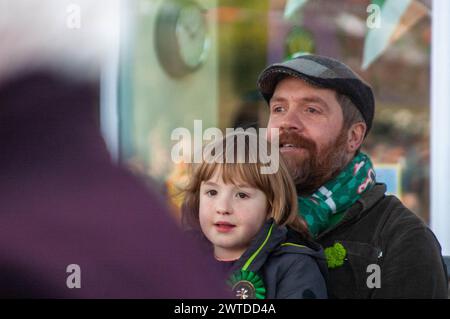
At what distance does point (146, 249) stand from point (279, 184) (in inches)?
46.5

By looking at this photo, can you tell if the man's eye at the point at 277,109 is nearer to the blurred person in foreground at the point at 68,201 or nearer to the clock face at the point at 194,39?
the clock face at the point at 194,39

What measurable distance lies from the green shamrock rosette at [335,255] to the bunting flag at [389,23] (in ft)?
1.76

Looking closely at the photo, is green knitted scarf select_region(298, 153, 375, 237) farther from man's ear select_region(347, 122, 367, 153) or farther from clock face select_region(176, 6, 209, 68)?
clock face select_region(176, 6, 209, 68)

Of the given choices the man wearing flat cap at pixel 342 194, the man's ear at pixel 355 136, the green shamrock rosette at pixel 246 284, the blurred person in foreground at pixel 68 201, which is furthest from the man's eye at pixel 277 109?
the blurred person in foreground at pixel 68 201

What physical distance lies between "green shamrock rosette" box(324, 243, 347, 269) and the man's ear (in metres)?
0.28

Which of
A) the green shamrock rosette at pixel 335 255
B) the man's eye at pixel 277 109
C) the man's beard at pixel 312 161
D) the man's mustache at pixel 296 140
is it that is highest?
the man's eye at pixel 277 109

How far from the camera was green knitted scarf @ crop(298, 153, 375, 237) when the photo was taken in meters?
2.00

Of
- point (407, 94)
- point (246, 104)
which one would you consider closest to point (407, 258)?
point (407, 94)

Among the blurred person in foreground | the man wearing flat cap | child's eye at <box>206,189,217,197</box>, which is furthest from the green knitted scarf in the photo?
the blurred person in foreground

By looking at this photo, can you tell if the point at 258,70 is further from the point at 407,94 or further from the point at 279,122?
the point at 407,94

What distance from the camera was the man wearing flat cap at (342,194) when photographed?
1998 mm

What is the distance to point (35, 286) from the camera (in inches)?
30.7

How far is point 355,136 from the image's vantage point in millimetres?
2043

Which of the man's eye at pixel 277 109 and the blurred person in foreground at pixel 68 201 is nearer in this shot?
the blurred person in foreground at pixel 68 201
